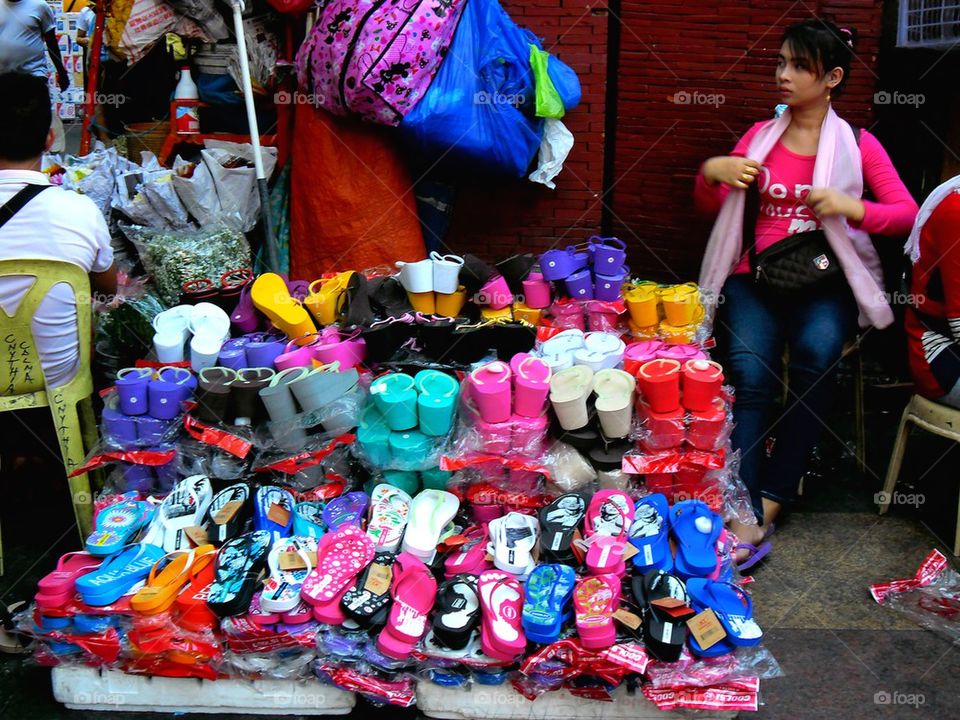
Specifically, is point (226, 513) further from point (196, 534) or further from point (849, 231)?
point (849, 231)

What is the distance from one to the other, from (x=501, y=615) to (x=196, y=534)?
3.56ft

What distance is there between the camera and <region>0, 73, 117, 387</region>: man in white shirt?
119 inches

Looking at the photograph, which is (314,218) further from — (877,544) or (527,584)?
(877,544)

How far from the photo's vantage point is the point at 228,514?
9.55 feet

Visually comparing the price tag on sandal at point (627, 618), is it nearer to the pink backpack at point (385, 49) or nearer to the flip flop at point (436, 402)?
the flip flop at point (436, 402)

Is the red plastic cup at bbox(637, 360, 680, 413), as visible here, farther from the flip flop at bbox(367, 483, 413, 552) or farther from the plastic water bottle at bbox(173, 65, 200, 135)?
the plastic water bottle at bbox(173, 65, 200, 135)

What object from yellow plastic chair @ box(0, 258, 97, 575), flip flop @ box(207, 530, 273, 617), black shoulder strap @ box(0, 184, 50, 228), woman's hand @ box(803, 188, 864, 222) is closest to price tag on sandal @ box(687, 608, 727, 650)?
flip flop @ box(207, 530, 273, 617)

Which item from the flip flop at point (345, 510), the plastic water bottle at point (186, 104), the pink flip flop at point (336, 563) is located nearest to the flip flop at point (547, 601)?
the pink flip flop at point (336, 563)

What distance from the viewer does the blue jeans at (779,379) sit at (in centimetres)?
327

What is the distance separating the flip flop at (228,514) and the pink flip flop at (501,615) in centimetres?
88

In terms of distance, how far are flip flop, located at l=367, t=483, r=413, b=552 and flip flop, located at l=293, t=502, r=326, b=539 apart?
6.8 inches

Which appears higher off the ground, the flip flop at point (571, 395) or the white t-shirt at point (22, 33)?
the white t-shirt at point (22, 33)

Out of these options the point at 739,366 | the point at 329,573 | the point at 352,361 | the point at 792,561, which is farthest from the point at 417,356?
the point at 792,561

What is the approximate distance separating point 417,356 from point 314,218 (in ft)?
3.81
